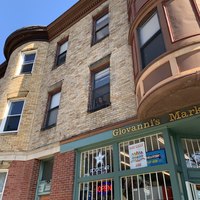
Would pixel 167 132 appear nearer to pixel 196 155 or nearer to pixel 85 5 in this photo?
pixel 196 155

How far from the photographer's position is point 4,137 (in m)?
10.7

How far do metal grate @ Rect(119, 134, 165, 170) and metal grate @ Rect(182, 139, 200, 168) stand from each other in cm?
65

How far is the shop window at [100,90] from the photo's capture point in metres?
8.69

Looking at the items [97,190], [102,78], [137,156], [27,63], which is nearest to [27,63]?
[27,63]

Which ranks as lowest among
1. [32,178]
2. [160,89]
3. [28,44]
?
[32,178]

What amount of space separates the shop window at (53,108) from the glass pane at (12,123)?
1.82 metres

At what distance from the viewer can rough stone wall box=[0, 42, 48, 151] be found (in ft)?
34.4

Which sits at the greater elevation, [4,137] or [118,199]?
[4,137]

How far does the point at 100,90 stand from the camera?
9.20m

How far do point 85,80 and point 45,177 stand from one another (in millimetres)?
4437

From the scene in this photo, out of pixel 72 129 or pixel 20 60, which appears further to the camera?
pixel 20 60

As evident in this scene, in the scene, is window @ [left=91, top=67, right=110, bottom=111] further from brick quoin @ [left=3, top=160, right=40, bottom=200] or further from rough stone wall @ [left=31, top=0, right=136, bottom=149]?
brick quoin @ [left=3, top=160, right=40, bottom=200]

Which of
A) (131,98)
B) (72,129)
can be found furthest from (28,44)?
(131,98)

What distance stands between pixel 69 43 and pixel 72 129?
5.69 metres
